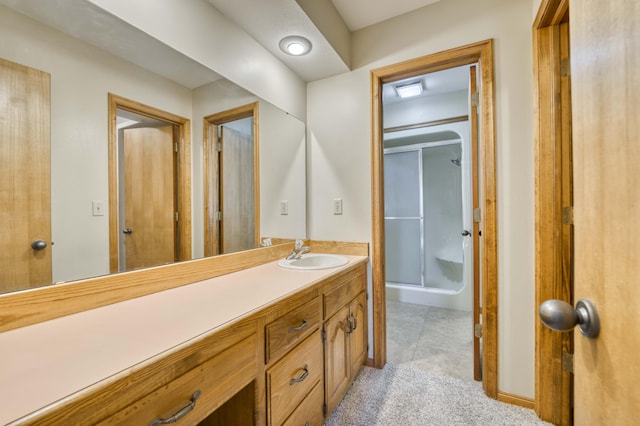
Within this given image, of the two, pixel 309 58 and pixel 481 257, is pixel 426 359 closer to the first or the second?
pixel 481 257

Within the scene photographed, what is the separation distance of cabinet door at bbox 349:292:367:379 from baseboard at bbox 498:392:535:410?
812 mm

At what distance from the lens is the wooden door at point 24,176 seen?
806 millimetres

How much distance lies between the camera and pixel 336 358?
1.47 metres

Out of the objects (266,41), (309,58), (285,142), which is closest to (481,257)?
(285,142)

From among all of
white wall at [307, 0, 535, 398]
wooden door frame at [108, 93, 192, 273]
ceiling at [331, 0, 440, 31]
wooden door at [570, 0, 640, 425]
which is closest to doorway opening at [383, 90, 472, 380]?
white wall at [307, 0, 535, 398]

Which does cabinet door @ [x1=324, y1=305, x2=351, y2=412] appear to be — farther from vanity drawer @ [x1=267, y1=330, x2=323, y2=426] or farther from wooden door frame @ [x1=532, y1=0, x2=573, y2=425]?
wooden door frame @ [x1=532, y1=0, x2=573, y2=425]

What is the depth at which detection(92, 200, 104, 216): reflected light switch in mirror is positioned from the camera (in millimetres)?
1014

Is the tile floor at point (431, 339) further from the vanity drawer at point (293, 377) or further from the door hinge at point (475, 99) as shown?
the door hinge at point (475, 99)

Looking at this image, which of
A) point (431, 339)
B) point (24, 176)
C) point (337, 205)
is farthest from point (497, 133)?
point (24, 176)

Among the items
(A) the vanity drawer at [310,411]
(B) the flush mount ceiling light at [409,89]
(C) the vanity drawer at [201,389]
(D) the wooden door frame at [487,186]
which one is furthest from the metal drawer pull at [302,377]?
(B) the flush mount ceiling light at [409,89]

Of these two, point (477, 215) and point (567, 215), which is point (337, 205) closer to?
point (477, 215)

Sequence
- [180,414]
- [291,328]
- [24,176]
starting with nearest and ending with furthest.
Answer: [180,414], [24,176], [291,328]

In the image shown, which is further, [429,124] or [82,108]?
[429,124]

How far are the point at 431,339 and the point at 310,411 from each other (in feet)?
5.11
